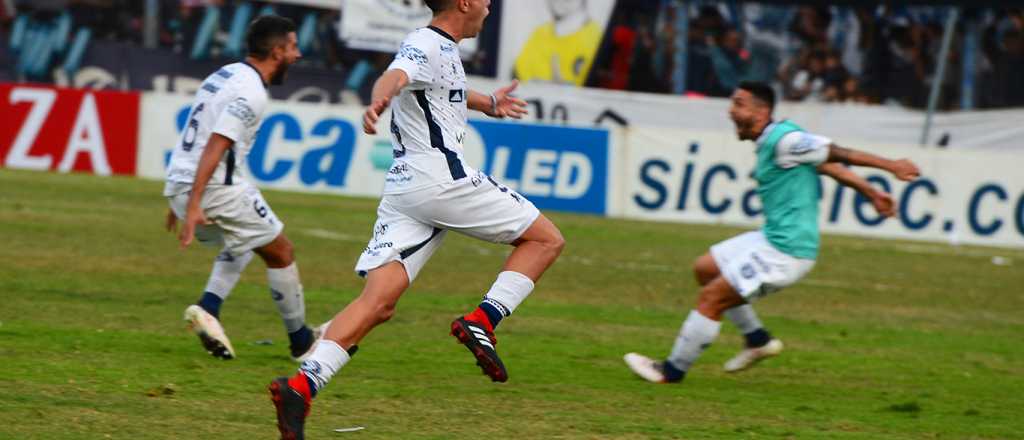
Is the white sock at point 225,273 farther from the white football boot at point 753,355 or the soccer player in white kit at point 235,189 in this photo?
the white football boot at point 753,355

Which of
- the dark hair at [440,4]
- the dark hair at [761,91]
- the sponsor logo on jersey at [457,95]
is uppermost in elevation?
the dark hair at [440,4]

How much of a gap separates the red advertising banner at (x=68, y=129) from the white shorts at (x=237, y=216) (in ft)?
43.2

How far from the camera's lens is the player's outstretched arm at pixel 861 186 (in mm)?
9438

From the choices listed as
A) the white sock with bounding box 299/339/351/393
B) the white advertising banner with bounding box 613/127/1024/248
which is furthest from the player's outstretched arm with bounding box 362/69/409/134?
the white advertising banner with bounding box 613/127/1024/248

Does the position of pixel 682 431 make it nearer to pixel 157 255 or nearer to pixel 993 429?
pixel 993 429

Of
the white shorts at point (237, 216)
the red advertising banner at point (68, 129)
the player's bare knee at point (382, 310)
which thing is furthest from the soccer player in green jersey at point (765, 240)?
the red advertising banner at point (68, 129)

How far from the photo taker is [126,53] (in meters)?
25.5

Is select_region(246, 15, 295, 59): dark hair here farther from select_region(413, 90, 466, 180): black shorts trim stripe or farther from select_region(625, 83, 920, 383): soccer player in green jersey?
select_region(625, 83, 920, 383): soccer player in green jersey

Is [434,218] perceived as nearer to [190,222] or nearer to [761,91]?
[190,222]

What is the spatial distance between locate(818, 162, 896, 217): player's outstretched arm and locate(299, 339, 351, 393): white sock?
12.4ft

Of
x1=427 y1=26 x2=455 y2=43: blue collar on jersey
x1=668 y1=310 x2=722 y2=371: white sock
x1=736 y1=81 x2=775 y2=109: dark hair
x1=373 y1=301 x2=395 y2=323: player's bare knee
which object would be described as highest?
x1=427 y1=26 x2=455 y2=43: blue collar on jersey

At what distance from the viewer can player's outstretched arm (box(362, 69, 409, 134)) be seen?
652 cm

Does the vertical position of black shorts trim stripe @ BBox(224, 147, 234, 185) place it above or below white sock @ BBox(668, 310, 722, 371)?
above

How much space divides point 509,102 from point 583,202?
14186mm
